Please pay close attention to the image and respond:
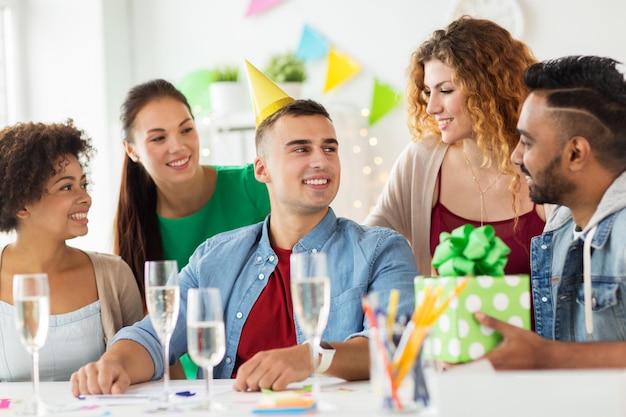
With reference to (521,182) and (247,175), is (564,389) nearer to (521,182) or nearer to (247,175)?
(521,182)

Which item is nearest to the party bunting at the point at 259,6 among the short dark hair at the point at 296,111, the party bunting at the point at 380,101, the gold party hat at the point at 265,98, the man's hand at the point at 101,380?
the party bunting at the point at 380,101

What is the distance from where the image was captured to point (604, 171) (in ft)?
6.18

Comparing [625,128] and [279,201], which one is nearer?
[625,128]

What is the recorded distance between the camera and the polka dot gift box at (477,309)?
1.49m

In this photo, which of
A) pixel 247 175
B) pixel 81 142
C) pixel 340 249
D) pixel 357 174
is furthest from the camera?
pixel 357 174

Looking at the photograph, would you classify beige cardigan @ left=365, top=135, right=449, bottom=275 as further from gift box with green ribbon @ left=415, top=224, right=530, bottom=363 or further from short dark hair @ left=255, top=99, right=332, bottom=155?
gift box with green ribbon @ left=415, top=224, right=530, bottom=363

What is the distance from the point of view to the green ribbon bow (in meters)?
1.51

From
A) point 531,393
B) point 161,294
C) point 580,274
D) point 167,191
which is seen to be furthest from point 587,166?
point 167,191

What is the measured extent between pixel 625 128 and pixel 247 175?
5.05 feet

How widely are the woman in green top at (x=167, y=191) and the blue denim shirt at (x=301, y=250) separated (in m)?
0.69

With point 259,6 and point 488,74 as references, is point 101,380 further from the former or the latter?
point 259,6

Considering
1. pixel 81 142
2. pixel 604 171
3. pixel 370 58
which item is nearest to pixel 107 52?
pixel 370 58

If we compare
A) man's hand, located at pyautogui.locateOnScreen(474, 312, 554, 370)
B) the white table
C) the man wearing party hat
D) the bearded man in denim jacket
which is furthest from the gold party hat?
the white table

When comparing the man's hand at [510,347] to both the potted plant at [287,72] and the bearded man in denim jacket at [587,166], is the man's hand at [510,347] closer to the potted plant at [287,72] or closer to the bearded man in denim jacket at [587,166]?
the bearded man in denim jacket at [587,166]
